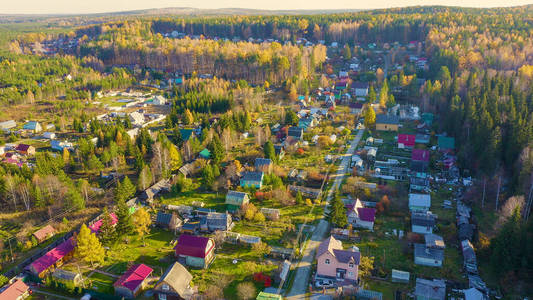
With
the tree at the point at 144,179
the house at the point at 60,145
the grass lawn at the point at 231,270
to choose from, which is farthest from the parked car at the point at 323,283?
the house at the point at 60,145

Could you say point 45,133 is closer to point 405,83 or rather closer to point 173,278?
point 173,278

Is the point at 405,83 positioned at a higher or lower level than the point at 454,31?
lower

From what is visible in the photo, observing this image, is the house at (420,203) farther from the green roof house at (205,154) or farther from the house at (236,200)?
the green roof house at (205,154)

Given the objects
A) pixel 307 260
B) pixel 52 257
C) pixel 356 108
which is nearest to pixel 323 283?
pixel 307 260

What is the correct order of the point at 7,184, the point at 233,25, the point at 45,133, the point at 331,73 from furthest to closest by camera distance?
the point at 233,25 → the point at 331,73 → the point at 45,133 → the point at 7,184

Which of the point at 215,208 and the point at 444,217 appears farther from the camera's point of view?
the point at 215,208

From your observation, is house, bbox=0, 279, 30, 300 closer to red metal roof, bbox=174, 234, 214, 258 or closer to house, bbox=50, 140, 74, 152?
red metal roof, bbox=174, 234, 214, 258

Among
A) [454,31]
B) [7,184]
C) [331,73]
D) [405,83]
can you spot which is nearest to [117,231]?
[7,184]

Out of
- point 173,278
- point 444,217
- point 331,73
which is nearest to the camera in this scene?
point 173,278
